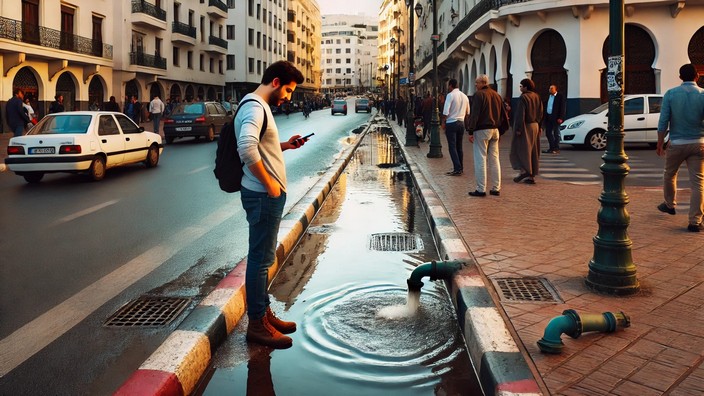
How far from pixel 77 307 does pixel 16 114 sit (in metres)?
15.3

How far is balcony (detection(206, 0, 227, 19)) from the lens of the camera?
53844 mm

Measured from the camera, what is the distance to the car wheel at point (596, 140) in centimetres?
1909

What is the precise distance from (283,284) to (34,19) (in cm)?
2931

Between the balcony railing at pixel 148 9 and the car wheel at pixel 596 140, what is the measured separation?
3075 centimetres

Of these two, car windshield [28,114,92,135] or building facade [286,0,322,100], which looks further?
building facade [286,0,322,100]

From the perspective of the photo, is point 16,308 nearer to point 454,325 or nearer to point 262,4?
point 454,325

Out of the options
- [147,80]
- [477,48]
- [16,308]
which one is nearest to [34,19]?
[147,80]

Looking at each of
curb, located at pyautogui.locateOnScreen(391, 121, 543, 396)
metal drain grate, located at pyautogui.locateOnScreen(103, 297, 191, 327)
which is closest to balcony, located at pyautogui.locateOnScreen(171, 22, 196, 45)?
curb, located at pyautogui.locateOnScreen(391, 121, 543, 396)

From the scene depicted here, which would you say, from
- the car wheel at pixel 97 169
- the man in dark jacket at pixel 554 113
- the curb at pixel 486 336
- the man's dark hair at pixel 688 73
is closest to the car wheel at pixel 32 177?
the car wheel at pixel 97 169

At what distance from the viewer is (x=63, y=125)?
41.8ft

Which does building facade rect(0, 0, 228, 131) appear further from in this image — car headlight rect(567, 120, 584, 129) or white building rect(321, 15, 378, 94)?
white building rect(321, 15, 378, 94)

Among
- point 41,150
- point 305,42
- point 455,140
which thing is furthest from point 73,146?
point 305,42

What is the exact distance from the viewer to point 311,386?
352 centimetres

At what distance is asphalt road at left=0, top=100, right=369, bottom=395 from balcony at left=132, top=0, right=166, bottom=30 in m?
29.6
